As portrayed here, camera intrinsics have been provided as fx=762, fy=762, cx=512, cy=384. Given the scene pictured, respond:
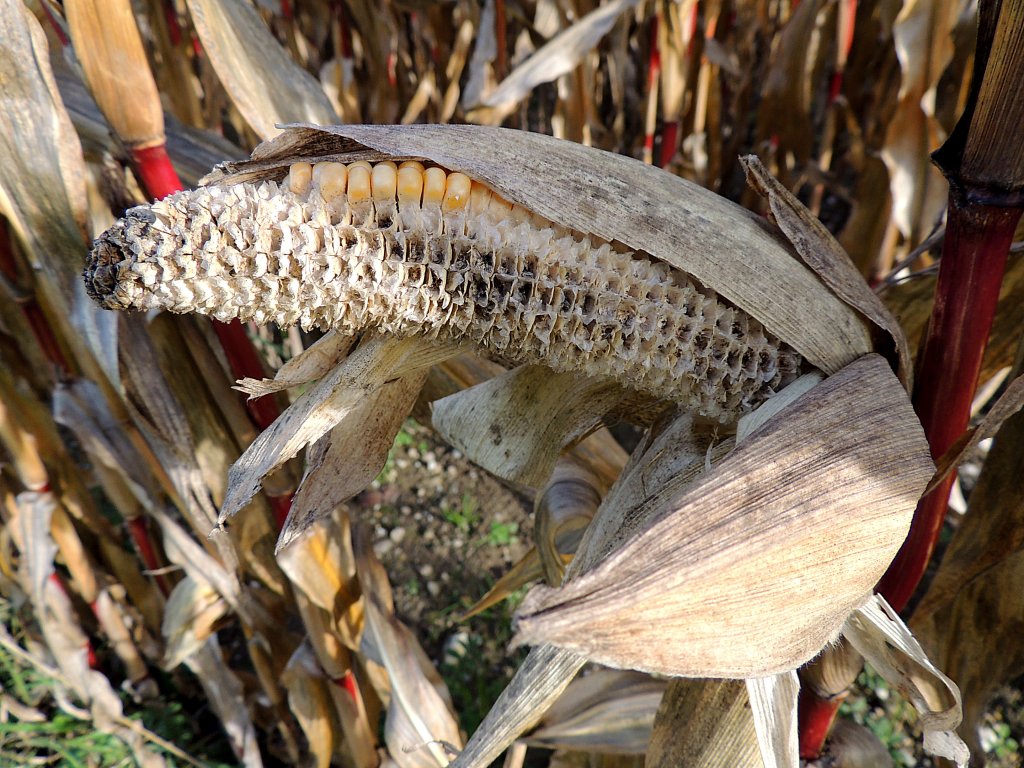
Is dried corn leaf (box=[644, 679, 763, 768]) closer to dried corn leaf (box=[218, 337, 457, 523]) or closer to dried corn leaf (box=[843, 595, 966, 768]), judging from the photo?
dried corn leaf (box=[843, 595, 966, 768])

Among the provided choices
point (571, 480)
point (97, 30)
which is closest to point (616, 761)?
point (571, 480)

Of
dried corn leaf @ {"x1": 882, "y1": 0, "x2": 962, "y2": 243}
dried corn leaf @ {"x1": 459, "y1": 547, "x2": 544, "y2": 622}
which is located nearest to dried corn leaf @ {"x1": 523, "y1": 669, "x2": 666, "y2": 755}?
dried corn leaf @ {"x1": 459, "y1": 547, "x2": 544, "y2": 622}

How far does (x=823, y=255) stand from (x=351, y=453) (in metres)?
0.67

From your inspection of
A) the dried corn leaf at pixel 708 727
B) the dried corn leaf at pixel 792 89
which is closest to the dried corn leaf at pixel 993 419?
the dried corn leaf at pixel 708 727

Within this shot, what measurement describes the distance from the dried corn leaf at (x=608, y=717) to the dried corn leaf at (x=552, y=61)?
5.07ft

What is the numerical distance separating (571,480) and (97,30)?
3.33 ft

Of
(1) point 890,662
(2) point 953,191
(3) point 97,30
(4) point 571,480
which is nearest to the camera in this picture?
(2) point 953,191

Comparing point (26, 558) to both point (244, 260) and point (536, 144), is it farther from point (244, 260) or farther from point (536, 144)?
point (536, 144)

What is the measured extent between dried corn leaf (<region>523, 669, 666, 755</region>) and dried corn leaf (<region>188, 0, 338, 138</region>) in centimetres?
126

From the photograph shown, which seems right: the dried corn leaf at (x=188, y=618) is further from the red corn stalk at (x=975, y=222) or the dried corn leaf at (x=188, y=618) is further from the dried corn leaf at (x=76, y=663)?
the red corn stalk at (x=975, y=222)

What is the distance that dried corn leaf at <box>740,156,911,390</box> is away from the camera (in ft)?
2.79

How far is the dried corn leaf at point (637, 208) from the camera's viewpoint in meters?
0.76

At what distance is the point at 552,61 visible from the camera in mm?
2254

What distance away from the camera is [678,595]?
664 mm
